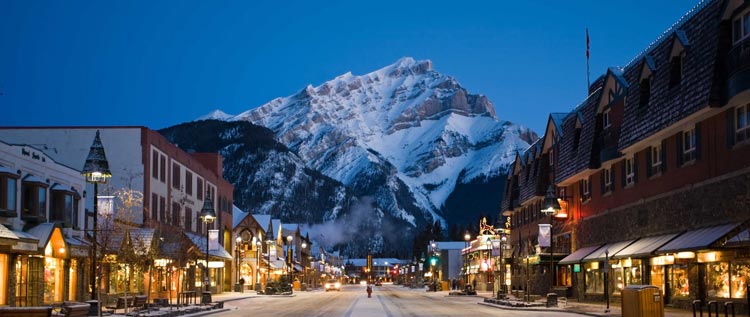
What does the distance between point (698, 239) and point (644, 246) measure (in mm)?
8417

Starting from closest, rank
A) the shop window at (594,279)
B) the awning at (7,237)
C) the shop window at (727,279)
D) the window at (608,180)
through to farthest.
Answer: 1. the shop window at (727,279)
2. the awning at (7,237)
3. the window at (608,180)
4. the shop window at (594,279)

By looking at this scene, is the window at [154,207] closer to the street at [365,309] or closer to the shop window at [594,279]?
the street at [365,309]

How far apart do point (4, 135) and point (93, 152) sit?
1427 inches

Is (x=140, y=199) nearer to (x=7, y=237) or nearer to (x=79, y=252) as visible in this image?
(x=79, y=252)

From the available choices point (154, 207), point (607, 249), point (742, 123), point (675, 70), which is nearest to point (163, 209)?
point (154, 207)

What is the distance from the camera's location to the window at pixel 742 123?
115 ft

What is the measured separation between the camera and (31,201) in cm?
4528

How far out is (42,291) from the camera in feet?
149

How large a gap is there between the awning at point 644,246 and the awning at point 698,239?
58.3 inches

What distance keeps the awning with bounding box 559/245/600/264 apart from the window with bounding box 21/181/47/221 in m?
32.0

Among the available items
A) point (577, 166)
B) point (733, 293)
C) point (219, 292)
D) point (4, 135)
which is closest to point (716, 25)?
point (733, 293)

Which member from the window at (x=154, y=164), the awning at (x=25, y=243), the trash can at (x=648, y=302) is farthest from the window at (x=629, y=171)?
the window at (x=154, y=164)

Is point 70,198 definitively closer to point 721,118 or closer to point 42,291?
point 42,291

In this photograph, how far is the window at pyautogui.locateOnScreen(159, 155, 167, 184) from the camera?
74.3 metres
